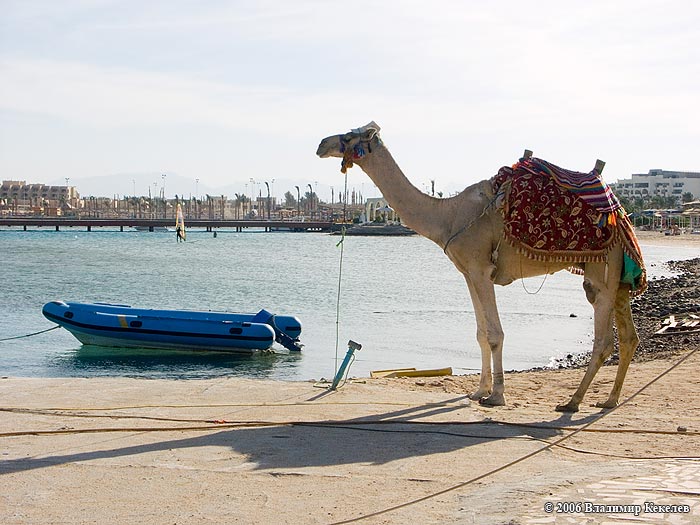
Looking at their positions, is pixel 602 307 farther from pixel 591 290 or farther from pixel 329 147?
pixel 329 147

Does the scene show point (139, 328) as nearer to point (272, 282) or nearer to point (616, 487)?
point (616, 487)

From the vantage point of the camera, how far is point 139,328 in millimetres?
25688

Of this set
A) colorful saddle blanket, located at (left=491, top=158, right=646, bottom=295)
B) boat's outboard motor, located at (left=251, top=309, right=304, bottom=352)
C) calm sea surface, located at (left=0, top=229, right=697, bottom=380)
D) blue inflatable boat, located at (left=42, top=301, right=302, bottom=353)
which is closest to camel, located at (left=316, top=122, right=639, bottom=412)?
colorful saddle blanket, located at (left=491, top=158, right=646, bottom=295)

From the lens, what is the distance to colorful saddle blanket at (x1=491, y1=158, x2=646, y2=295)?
38.8 ft

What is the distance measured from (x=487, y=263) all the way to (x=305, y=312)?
92.8 ft

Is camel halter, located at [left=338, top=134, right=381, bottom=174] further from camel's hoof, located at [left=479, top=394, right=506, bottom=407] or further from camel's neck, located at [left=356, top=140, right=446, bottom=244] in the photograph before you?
camel's hoof, located at [left=479, top=394, right=506, bottom=407]

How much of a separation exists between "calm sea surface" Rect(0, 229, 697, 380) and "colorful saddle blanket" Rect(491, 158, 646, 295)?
11.3 m

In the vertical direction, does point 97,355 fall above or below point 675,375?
below

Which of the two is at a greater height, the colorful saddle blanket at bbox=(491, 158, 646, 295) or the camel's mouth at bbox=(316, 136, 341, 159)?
the camel's mouth at bbox=(316, 136, 341, 159)

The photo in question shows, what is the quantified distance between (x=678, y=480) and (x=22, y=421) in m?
6.50

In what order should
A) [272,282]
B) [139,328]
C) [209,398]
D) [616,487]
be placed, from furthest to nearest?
[272,282] → [139,328] → [209,398] → [616,487]

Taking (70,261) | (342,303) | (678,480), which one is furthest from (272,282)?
(678,480)

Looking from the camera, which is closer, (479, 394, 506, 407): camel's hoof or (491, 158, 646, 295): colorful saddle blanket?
(491, 158, 646, 295): colorful saddle blanket

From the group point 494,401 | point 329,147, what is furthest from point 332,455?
point 329,147
